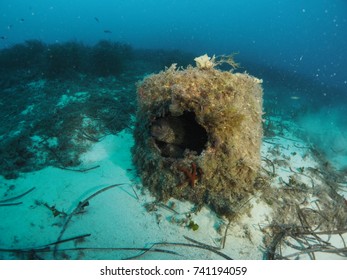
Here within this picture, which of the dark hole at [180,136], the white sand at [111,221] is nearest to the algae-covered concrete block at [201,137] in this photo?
the dark hole at [180,136]

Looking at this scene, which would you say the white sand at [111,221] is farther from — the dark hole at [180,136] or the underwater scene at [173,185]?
the dark hole at [180,136]

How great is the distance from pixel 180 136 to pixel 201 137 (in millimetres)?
403

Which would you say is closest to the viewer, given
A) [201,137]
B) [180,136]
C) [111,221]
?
[111,221]

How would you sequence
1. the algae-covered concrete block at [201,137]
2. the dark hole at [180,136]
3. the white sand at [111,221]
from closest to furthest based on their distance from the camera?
the white sand at [111,221]
the algae-covered concrete block at [201,137]
the dark hole at [180,136]

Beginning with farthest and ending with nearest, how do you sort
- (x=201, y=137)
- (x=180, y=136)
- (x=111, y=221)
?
(x=180, y=136) → (x=201, y=137) → (x=111, y=221)

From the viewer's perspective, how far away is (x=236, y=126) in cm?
398

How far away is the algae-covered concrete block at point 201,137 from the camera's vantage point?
399 centimetres

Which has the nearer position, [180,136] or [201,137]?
[201,137]

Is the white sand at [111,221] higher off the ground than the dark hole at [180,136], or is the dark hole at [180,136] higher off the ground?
the dark hole at [180,136]

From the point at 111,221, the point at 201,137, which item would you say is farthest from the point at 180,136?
the point at 111,221

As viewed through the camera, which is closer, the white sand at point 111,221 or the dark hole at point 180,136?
the white sand at point 111,221

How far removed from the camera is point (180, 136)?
461cm

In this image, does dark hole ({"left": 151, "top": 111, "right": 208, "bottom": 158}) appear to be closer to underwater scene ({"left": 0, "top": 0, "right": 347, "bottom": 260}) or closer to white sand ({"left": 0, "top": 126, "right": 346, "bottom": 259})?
underwater scene ({"left": 0, "top": 0, "right": 347, "bottom": 260})

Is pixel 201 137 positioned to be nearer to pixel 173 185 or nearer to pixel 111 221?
pixel 173 185
